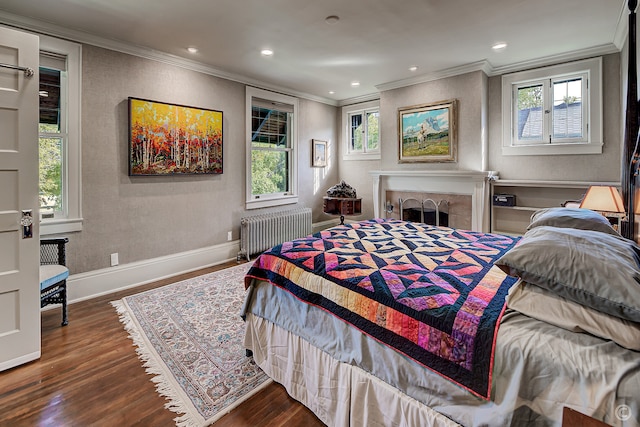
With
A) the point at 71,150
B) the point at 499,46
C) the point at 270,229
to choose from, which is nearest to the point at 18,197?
the point at 71,150

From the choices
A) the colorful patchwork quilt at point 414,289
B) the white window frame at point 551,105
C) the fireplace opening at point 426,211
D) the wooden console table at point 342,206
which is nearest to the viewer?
the colorful patchwork quilt at point 414,289

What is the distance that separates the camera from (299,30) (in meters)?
3.13

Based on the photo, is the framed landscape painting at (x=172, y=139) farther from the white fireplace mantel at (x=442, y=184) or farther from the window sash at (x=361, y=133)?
the window sash at (x=361, y=133)

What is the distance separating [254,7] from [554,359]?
10.1ft

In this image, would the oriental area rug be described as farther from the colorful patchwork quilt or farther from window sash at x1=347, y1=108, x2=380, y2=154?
window sash at x1=347, y1=108, x2=380, y2=154

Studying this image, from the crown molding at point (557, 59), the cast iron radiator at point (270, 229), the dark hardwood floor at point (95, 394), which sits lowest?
the dark hardwood floor at point (95, 394)

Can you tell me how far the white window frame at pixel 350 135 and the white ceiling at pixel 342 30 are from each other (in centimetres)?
151

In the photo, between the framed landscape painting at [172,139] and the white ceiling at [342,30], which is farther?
the framed landscape painting at [172,139]

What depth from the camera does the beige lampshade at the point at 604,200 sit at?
7.86 ft

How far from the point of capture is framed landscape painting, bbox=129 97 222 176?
3.56 meters

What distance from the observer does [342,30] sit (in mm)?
3135

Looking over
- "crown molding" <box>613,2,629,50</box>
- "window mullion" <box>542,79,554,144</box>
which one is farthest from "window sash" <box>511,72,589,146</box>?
"crown molding" <box>613,2,629,50</box>

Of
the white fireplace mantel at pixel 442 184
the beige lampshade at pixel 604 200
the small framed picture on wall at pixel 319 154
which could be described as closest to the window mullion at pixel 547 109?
the white fireplace mantel at pixel 442 184

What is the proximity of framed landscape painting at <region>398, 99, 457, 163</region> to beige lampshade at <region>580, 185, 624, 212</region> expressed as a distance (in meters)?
2.03
